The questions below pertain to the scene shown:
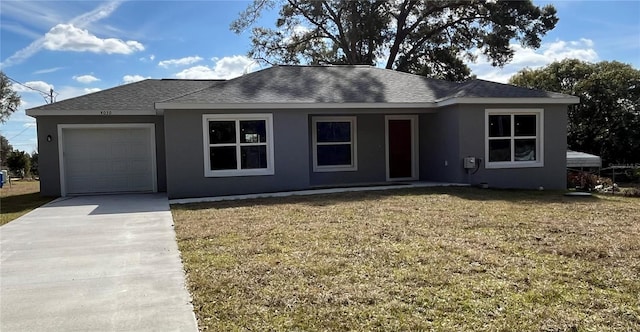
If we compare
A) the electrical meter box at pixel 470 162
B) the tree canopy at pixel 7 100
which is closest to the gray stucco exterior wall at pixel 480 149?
the electrical meter box at pixel 470 162

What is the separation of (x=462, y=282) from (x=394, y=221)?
3.10m

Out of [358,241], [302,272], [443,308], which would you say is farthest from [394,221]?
[443,308]

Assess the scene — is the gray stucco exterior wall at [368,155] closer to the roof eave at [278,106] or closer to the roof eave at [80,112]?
the roof eave at [278,106]

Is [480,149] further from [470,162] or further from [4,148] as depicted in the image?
[4,148]

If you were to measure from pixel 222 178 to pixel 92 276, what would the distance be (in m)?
7.31

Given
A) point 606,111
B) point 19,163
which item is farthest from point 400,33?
point 19,163

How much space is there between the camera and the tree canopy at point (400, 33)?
25.9m

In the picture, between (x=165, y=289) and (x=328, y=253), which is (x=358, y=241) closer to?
(x=328, y=253)

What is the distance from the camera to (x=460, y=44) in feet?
91.4

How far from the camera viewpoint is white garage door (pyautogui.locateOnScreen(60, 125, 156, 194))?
13.7 metres

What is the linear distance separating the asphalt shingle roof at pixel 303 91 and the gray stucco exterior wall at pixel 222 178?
0.52 meters

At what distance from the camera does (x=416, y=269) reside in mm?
4645

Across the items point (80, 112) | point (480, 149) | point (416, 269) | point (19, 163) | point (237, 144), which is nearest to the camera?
point (416, 269)

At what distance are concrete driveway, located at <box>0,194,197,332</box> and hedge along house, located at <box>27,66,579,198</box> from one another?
12.2 feet
